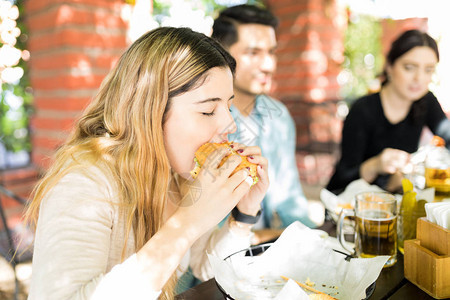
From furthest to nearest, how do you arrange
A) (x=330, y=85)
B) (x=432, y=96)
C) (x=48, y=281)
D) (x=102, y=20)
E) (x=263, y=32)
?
(x=330, y=85) → (x=432, y=96) → (x=102, y=20) → (x=263, y=32) → (x=48, y=281)

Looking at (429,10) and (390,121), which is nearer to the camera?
(390,121)

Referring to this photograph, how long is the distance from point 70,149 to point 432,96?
113 inches

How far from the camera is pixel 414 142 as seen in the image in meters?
3.00

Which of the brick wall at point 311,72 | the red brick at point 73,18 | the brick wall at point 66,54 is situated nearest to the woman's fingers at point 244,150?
the brick wall at point 66,54

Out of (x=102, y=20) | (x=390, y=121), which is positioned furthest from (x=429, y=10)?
(x=102, y=20)

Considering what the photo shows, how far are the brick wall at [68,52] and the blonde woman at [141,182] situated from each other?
157 centimetres

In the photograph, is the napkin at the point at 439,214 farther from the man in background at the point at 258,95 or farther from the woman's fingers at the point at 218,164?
the man in background at the point at 258,95

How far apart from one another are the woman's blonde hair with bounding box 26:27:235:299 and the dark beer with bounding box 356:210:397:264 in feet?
2.03

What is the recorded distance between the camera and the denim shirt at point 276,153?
220 cm

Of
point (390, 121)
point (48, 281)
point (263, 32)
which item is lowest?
point (390, 121)

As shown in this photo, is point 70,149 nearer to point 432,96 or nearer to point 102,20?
point 102,20

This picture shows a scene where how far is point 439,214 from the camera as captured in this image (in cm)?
104

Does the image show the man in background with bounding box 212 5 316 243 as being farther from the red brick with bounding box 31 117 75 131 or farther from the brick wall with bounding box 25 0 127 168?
the red brick with bounding box 31 117 75 131

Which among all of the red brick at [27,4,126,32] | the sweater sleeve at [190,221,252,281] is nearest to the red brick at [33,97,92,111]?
the red brick at [27,4,126,32]
